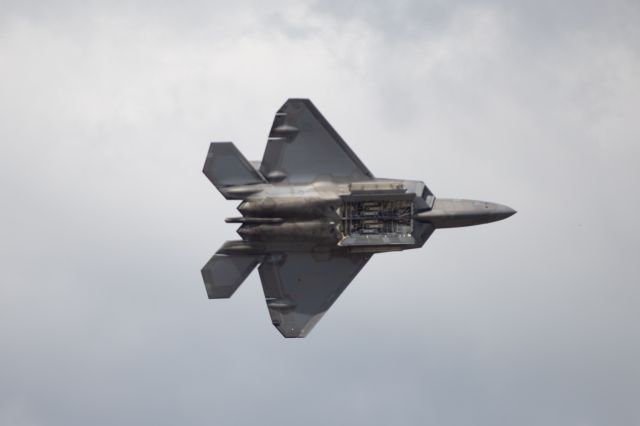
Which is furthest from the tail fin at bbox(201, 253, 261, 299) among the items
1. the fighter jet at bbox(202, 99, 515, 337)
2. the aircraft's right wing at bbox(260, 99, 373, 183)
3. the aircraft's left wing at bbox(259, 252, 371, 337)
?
the aircraft's right wing at bbox(260, 99, 373, 183)

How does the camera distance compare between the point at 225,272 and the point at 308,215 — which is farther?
the point at 225,272

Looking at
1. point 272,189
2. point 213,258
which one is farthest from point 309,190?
point 213,258

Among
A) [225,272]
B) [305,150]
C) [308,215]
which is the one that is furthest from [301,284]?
[305,150]

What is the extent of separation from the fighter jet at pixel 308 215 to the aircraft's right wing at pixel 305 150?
5cm

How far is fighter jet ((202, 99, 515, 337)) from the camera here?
5600cm

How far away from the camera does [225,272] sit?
5769 cm

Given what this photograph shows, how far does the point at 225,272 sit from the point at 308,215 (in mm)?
5018

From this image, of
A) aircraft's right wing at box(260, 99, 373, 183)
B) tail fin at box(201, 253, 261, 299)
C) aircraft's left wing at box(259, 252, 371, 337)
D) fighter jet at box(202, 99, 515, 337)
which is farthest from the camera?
aircraft's left wing at box(259, 252, 371, 337)

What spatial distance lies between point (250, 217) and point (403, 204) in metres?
6.99

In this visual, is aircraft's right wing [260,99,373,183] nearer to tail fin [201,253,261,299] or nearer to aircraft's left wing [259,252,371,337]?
aircraft's left wing [259,252,371,337]

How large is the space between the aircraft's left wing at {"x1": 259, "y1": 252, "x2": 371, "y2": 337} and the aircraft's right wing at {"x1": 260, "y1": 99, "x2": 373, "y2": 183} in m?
3.86

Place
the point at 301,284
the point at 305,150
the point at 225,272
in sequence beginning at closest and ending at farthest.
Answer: the point at 305,150, the point at 225,272, the point at 301,284

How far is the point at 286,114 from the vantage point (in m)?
56.7

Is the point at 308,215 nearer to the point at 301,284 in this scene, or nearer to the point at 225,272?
the point at 301,284
